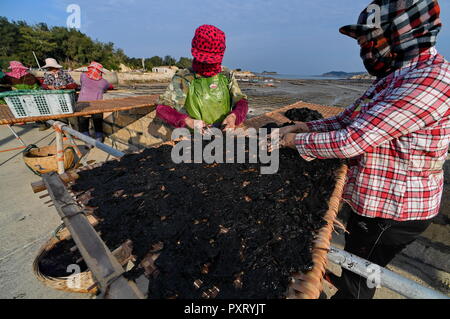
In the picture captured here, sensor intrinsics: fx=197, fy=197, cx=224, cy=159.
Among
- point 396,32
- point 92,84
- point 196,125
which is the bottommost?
point 196,125

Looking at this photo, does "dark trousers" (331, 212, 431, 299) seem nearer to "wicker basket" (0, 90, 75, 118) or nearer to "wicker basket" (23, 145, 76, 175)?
"wicker basket" (0, 90, 75, 118)

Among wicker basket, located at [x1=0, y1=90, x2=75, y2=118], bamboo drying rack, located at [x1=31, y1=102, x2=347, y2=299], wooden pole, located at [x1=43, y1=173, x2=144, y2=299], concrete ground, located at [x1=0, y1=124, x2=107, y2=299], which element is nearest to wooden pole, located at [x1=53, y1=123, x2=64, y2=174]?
wicker basket, located at [x1=0, y1=90, x2=75, y2=118]

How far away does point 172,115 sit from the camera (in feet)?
6.35

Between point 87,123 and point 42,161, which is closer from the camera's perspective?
point 42,161

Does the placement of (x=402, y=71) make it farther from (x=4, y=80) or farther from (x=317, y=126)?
(x=4, y=80)

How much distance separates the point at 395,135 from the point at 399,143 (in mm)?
172

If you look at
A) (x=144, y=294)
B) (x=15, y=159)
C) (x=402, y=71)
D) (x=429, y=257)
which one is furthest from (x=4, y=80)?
(x=429, y=257)

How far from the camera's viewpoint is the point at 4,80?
19.4 feet

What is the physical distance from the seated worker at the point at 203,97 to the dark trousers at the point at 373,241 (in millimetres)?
1339

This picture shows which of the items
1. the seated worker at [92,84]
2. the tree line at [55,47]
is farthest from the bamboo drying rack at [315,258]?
the tree line at [55,47]

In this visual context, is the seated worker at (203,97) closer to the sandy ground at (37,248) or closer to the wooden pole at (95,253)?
the wooden pole at (95,253)

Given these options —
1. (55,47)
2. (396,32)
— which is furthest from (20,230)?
(55,47)

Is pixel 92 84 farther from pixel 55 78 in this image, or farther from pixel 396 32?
pixel 396 32

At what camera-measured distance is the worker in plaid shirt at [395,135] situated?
2.72 ft
